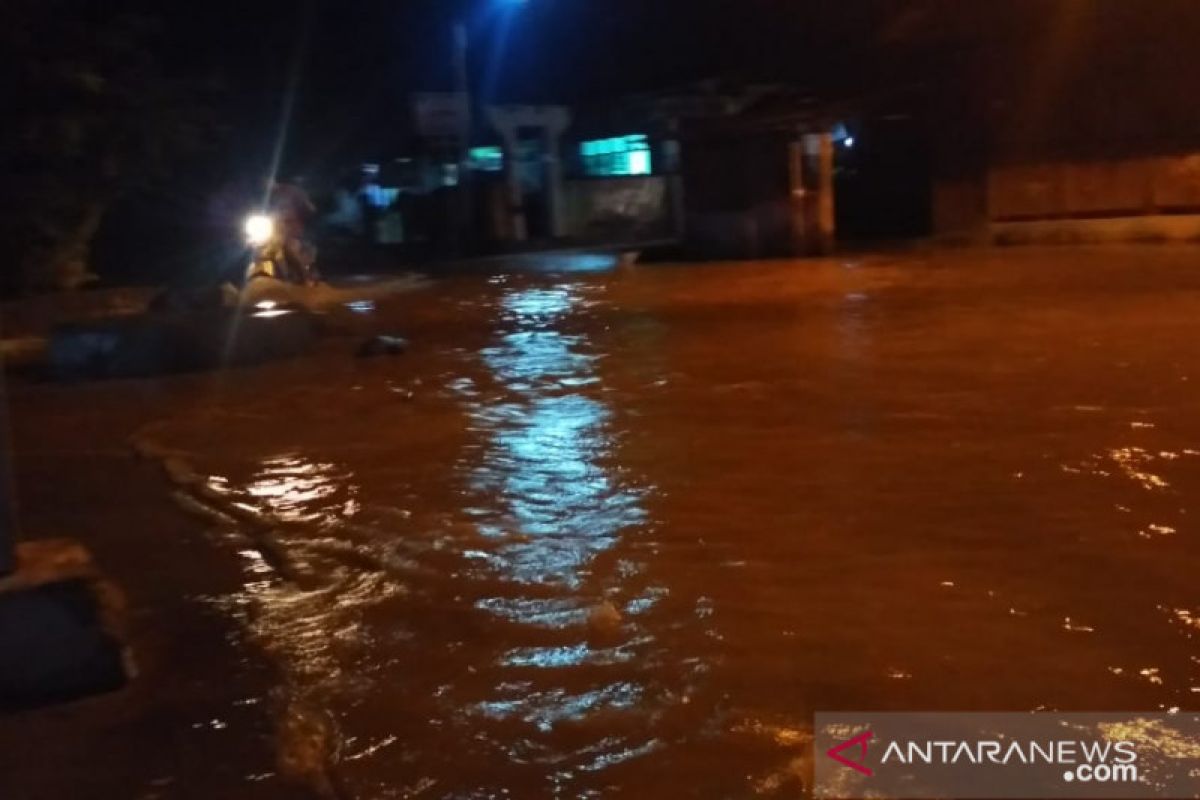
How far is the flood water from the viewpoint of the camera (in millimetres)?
4773

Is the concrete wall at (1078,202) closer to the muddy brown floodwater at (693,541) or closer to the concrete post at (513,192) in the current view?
the concrete post at (513,192)

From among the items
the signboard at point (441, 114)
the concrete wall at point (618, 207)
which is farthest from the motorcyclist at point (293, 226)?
the concrete wall at point (618, 207)

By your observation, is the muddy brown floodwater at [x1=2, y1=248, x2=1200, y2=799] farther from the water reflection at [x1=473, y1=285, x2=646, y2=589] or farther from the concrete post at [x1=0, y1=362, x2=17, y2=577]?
the concrete post at [x1=0, y1=362, x2=17, y2=577]

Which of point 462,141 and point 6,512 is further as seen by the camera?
point 462,141

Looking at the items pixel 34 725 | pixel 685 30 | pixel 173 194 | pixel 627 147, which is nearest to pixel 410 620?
pixel 34 725

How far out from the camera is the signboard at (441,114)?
3138cm

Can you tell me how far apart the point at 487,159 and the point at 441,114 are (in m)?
8.96

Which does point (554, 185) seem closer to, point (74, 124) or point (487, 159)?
point (487, 159)

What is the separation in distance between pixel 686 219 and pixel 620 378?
16.5m

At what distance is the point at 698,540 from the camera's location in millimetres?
6887

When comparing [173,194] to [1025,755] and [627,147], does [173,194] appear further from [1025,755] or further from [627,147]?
[1025,755]

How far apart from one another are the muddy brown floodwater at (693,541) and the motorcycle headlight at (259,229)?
9.41 meters

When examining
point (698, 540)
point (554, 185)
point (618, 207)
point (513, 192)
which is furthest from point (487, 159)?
point (698, 540)

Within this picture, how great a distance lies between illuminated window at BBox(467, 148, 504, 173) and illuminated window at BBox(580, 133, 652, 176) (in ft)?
9.03
